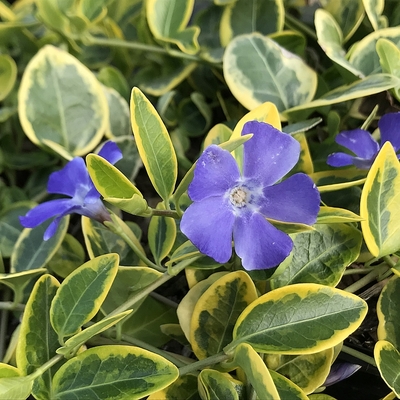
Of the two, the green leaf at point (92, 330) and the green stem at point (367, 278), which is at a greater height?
the green leaf at point (92, 330)

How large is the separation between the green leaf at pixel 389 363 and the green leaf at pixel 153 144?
0.99ft

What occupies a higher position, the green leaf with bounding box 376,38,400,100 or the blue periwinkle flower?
the green leaf with bounding box 376,38,400,100

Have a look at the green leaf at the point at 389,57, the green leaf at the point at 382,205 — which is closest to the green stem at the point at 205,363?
the green leaf at the point at 382,205

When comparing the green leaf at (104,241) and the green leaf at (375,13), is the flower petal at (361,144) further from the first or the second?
the green leaf at (104,241)

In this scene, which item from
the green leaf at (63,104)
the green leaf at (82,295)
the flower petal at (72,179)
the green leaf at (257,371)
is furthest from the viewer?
the green leaf at (63,104)

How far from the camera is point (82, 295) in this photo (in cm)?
53

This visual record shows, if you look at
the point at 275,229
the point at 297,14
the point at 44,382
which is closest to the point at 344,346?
the point at 275,229

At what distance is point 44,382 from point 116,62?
26.9 inches

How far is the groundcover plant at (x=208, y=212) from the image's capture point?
1.57 feet

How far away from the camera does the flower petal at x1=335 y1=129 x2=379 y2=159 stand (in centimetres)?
62

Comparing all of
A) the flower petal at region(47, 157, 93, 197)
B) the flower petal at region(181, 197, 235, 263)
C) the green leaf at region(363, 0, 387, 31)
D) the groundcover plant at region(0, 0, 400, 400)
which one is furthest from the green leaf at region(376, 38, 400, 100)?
the flower petal at region(47, 157, 93, 197)

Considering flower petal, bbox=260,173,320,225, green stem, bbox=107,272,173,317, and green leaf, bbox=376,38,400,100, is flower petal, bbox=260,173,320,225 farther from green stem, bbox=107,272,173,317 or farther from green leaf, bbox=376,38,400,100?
green leaf, bbox=376,38,400,100

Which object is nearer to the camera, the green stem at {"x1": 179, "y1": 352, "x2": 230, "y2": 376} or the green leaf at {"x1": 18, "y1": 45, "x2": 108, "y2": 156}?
the green stem at {"x1": 179, "y1": 352, "x2": 230, "y2": 376}

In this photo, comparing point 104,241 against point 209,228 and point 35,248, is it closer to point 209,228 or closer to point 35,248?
point 35,248
